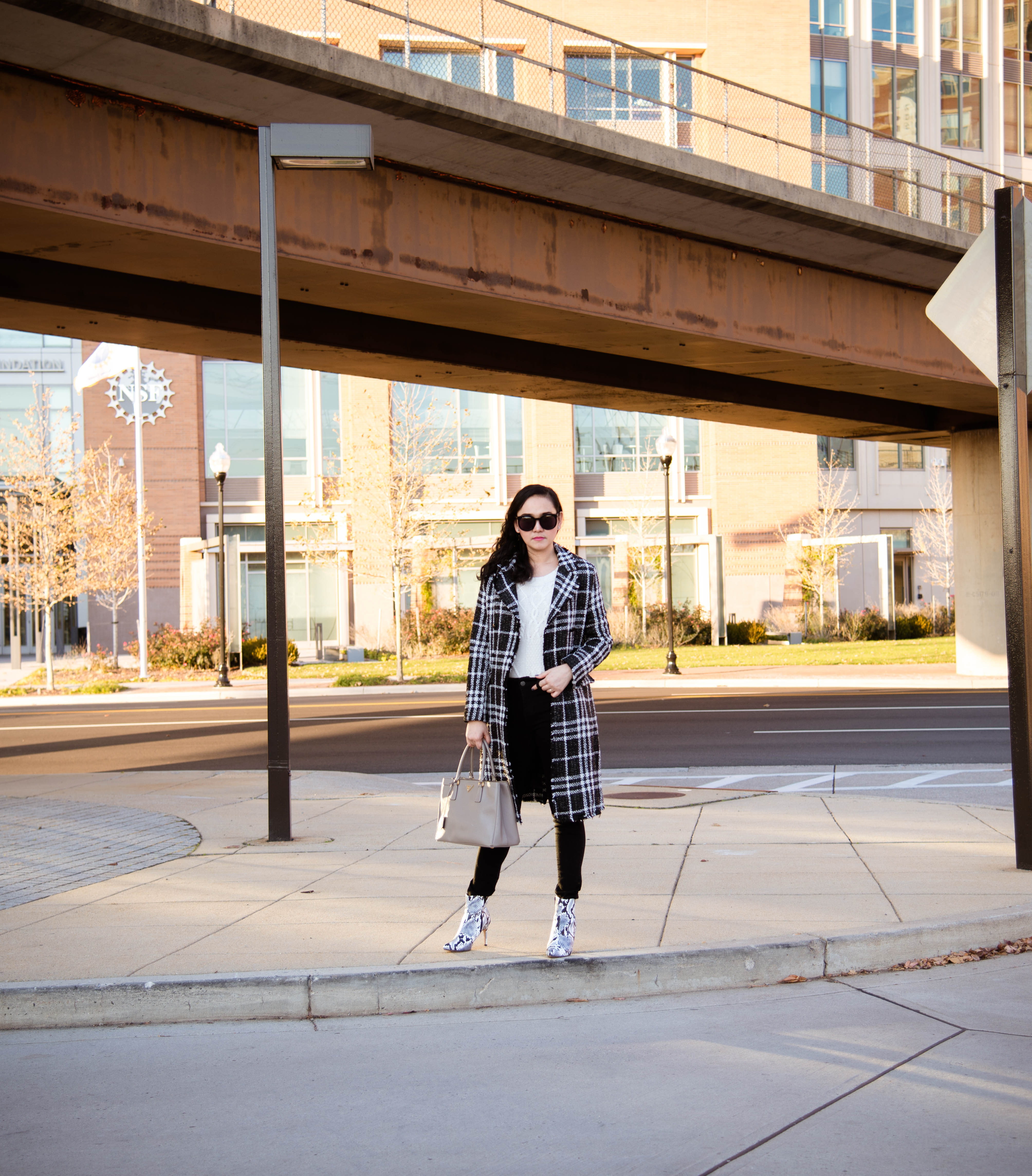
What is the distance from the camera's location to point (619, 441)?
46.9 meters

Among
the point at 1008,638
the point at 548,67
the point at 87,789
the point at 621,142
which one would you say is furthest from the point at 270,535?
the point at 548,67

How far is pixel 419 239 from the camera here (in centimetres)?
1429

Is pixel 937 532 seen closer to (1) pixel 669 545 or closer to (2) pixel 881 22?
(2) pixel 881 22

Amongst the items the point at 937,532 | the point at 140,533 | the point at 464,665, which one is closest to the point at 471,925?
the point at 464,665

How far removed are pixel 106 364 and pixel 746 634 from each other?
2172 centimetres

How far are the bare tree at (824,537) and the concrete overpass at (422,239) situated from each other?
2196cm

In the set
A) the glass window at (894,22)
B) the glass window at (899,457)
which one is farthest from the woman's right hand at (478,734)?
the glass window at (894,22)

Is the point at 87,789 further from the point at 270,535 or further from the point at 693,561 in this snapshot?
the point at 693,561

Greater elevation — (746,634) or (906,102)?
(906,102)

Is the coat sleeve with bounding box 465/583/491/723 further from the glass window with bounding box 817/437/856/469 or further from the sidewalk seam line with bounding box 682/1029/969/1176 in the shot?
the glass window with bounding box 817/437/856/469

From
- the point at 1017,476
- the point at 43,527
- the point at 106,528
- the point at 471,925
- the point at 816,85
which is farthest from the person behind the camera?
the point at 816,85

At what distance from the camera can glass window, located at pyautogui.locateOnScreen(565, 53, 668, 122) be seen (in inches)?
674

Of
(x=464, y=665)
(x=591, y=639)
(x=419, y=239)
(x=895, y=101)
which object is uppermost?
(x=895, y=101)

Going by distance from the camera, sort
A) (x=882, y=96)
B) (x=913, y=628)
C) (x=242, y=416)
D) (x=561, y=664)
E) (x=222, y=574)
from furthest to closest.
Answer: (x=882, y=96) < (x=242, y=416) < (x=913, y=628) < (x=222, y=574) < (x=561, y=664)
